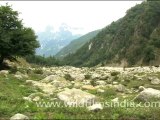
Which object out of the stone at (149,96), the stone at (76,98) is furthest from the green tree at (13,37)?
the stone at (149,96)

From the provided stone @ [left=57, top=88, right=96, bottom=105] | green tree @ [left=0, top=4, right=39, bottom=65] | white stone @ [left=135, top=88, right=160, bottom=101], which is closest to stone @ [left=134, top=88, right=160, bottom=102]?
white stone @ [left=135, top=88, right=160, bottom=101]

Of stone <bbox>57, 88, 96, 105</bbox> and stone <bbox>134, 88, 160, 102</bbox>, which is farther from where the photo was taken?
stone <bbox>134, 88, 160, 102</bbox>

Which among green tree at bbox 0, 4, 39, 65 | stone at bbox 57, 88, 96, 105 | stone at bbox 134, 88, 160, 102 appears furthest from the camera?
green tree at bbox 0, 4, 39, 65

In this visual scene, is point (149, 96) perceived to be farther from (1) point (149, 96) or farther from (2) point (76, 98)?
(2) point (76, 98)

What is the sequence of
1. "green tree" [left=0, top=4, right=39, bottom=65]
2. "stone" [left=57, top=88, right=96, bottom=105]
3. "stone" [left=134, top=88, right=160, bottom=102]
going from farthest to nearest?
"green tree" [left=0, top=4, right=39, bottom=65], "stone" [left=134, top=88, right=160, bottom=102], "stone" [left=57, top=88, right=96, bottom=105]

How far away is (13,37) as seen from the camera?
40.9 meters

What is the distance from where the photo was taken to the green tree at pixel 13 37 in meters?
40.0

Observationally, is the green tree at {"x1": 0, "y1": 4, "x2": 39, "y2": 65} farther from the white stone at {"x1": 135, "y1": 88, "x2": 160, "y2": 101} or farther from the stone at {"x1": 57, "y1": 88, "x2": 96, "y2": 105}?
the white stone at {"x1": 135, "y1": 88, "x2": 160, "y2": 101}

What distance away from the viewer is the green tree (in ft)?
131

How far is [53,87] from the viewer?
26906mm

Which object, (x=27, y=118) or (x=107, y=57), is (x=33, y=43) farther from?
(x=107, y=57)

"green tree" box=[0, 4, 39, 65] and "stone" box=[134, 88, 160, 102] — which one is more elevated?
"green tree" box=[0, 4, 39, 65]

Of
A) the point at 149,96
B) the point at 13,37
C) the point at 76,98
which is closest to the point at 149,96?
the point at 149,96

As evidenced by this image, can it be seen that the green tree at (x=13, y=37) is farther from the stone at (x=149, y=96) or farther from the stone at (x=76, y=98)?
the stone at (x=149, y=96)
